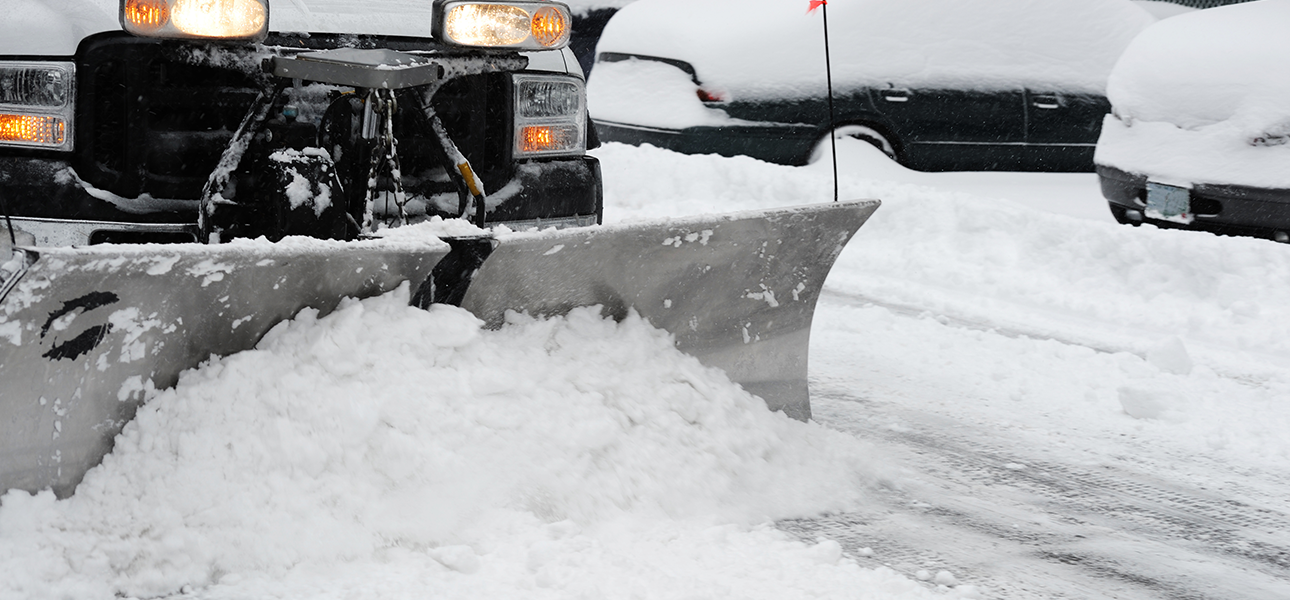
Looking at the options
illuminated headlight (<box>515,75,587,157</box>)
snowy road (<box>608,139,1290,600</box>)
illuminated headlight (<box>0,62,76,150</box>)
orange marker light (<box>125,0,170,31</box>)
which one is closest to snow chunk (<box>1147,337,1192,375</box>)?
snowy road (<box>608,139,1290,600</box>)

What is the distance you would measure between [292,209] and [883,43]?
210 inches

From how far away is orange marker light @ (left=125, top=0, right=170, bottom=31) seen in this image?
9.20 feet

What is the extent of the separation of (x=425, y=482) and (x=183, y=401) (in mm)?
514

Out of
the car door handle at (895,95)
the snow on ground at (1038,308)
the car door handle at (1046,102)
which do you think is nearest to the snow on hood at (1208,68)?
the snow on ground at (1038,308)

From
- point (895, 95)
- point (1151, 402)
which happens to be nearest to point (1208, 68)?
point (895, 95)

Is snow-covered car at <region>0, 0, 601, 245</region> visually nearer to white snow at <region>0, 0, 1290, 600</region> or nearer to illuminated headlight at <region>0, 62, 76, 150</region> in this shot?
illuminated headlight at <region>0, 62, 76, 150</region>

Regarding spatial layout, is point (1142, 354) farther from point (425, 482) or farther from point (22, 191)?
point (22, 191)

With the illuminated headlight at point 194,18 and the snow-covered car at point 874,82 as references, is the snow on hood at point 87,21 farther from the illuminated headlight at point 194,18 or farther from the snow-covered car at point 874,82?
the snow-covered car at point 874,82

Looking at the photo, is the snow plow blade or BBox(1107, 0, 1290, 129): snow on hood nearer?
the snow plow blade

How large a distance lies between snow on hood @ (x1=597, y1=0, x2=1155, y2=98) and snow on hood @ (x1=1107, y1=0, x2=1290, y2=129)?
3.43ft

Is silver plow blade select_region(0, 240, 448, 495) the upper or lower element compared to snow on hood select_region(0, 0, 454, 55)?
lower

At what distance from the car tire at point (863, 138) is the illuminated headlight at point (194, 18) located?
5.13m

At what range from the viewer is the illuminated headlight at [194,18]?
281cm

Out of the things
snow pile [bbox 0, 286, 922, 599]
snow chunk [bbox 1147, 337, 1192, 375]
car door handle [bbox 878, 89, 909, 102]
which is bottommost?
snow chunk [bbox 1147, 337, 1192, 375]
